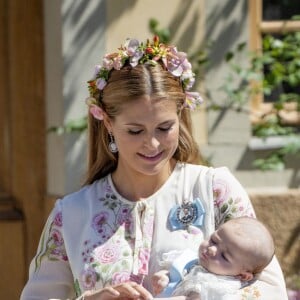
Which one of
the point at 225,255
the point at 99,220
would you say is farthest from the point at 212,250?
the point at 99,220

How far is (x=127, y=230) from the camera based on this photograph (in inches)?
129

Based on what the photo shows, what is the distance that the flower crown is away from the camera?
3289mm

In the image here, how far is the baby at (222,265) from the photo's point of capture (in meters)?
2.99

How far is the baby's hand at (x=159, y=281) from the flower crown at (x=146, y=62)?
0.54m

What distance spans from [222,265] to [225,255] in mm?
29

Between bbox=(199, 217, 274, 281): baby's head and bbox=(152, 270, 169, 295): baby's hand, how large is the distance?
11 centimetres

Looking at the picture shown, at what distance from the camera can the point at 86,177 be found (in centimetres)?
351

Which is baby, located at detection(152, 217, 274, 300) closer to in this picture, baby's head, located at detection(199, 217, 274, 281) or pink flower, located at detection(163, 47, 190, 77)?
baby's head, located at detection(199, 217, 274, 281)

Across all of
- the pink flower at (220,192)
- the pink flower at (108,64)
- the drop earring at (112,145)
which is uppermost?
the pink flower at (108,64)

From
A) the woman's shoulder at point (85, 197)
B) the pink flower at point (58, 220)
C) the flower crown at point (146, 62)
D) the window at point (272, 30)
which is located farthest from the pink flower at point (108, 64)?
the window at point (272, 30)

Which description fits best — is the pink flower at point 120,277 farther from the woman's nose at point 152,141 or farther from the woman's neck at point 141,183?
the woman's nose at point 152,141

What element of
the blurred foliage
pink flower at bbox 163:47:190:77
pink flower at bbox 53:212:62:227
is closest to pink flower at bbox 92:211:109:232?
pink flower at bbox 53:212:62:227

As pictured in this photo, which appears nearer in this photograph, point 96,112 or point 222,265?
point 222,265

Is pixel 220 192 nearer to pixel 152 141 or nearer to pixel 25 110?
pixel 152 141
